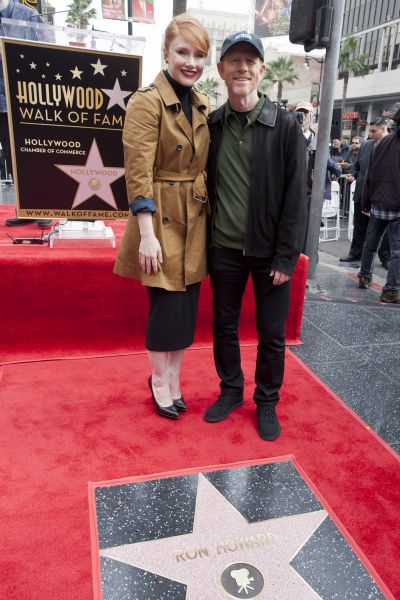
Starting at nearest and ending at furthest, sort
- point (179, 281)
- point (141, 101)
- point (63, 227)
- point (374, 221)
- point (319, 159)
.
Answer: point (141, 101)
point (179, 281)
point (63, 227)
point (319, 159)
point (374, 221)

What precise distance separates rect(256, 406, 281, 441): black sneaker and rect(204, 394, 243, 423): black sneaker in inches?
5.9

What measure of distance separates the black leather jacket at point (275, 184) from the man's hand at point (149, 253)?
0.37 meters

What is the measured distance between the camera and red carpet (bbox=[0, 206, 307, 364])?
2.94 metres

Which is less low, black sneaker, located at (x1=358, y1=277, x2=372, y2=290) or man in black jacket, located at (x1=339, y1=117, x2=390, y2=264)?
man in black jacket, located at (x1=339, y1=117, x2=390, y2=264)

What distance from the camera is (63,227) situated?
338 cm

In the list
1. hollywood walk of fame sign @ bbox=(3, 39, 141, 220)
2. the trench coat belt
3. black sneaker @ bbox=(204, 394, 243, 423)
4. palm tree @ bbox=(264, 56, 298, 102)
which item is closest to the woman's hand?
the trench coat belt

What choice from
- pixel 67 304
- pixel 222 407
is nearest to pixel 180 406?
pixel 222 407

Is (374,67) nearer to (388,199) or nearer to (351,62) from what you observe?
(351,62)

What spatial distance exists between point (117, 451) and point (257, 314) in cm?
93

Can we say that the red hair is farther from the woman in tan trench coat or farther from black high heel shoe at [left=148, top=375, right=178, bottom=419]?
black high heel shoe at [left=148, top=375, right=178, bottom=419]

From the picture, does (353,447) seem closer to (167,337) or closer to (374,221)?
(167,337)

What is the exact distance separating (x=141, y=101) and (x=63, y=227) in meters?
1.61

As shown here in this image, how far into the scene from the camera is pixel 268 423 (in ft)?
7.86

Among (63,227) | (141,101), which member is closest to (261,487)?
(141,101)
